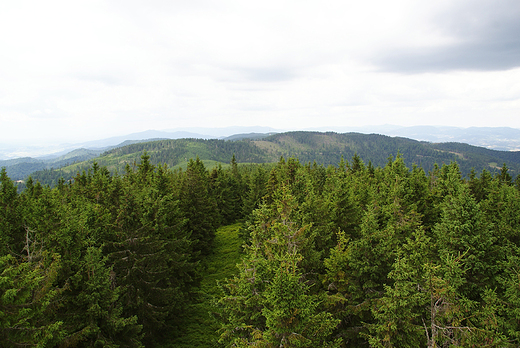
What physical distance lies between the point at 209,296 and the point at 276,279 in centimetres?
2053

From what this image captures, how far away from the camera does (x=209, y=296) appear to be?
27781mm

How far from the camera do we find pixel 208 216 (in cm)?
3250

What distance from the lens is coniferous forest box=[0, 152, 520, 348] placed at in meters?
10.6

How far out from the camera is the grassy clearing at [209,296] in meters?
20.9

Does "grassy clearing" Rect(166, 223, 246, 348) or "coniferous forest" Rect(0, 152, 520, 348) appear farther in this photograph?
"grassy clearing" Rect(166, 223, 246, 348)

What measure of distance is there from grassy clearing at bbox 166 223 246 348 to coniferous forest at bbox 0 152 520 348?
23.5 inches

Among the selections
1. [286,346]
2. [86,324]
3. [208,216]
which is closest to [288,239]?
[286,346]

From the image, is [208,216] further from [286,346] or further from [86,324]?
[286,346]

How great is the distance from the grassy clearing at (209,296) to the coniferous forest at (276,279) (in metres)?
0.60

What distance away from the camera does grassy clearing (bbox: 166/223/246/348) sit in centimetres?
2094

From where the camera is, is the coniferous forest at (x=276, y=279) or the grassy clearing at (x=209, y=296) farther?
the grassy clearing at (x=209, y=296)

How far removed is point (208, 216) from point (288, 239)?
63.1 feet

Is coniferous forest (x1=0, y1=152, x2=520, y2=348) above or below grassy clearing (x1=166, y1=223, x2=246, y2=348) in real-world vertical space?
above

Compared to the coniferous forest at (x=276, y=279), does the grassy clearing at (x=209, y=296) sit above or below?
below
